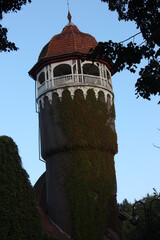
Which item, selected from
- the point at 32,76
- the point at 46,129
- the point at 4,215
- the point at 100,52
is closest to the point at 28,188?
the point at 4,215

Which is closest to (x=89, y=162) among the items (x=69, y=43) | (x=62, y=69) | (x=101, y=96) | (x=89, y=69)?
(x=101, y=96)

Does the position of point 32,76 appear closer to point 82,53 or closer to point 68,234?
point 82,53

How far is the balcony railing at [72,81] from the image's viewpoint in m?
25.2

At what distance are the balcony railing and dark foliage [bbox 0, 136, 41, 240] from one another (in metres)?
9.70

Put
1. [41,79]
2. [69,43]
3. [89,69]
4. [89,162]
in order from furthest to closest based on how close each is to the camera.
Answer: [41,79] < [89,69] < [69,43] < [89,162]

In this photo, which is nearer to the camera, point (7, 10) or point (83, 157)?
point (7, 10)

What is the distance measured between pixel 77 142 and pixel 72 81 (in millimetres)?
4204

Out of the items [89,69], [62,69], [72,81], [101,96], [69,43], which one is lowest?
[101,96]

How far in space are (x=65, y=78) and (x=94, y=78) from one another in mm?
1952

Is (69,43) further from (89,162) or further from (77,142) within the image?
(89,162)

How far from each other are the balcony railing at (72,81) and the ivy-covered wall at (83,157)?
2.11ft

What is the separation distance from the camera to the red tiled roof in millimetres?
26372

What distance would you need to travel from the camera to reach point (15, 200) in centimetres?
1524

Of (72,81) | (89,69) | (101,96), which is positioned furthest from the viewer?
(89,69)
